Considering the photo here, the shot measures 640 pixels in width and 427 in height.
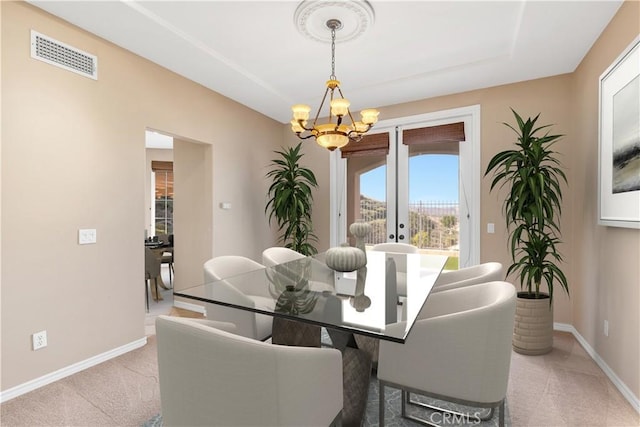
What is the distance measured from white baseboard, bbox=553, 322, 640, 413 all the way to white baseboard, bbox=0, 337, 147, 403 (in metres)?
3.78

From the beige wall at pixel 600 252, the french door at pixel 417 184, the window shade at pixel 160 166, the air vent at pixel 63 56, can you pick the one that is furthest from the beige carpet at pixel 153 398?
the window shade at pixel 160 166

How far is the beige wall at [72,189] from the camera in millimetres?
2236

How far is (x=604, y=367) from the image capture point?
253 cm

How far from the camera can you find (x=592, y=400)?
2.18m

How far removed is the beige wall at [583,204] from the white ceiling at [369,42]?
0.16 metres

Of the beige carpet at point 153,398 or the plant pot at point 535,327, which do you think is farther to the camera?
the plant pot at point 535,327

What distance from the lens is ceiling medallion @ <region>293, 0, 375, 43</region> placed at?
Result: 7.72 feet

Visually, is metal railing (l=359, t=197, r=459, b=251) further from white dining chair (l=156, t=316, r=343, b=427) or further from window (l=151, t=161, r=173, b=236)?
window (l=151, t=161, r=173, b=236)

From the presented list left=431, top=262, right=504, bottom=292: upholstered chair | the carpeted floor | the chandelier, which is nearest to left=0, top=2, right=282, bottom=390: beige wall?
the carpeted floor

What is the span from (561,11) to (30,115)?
3.84m

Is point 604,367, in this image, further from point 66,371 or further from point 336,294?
point 66,371

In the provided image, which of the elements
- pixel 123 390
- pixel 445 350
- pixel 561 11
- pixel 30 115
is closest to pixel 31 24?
pixel 30 115

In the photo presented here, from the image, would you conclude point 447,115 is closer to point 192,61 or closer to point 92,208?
point 192,61

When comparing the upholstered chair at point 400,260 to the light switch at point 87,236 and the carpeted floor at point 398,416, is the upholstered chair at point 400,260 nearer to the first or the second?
the carpeted floor at point 398,416
